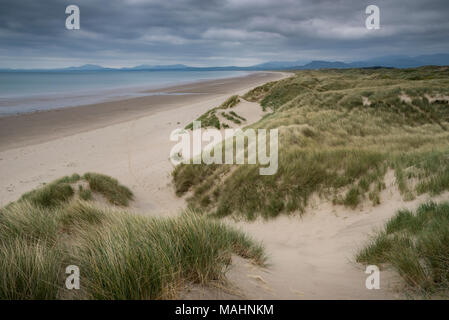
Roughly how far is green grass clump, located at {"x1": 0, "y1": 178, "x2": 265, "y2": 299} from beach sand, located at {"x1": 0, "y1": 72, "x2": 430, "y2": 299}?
21 centimetres

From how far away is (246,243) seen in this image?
3.52 m

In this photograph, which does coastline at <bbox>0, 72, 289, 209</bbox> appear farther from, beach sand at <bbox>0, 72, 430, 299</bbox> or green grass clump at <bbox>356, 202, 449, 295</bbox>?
green grass clump at <bbox>356, 202, 449, 295</bbox>

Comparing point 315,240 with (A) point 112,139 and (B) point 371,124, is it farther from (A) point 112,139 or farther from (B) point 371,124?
(A) point 112,139

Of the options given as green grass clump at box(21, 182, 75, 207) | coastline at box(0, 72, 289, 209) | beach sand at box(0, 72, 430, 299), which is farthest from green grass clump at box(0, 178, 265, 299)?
coastline at box(0, 72, 289, 209)

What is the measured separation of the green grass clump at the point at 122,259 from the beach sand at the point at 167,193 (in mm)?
209

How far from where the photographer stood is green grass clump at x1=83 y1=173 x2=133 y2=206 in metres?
7.65

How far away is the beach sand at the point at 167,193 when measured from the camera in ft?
9.09

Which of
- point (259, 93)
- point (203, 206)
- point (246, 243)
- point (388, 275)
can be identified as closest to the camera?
point (388, 275)

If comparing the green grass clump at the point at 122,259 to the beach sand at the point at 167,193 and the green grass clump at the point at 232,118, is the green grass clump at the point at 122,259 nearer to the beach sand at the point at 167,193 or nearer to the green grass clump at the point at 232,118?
the beach sand at the point at 167,193

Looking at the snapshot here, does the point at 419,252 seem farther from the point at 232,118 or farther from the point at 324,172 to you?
the point at 232,118

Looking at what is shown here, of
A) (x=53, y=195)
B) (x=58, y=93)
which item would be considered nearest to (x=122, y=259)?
(x=53, y=195)
